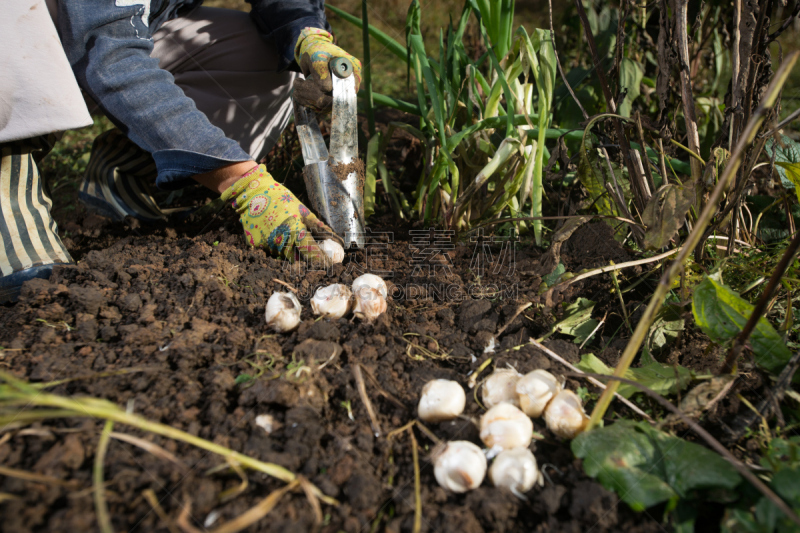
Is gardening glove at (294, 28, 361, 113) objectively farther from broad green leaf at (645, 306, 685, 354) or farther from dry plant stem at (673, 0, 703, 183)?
broad green leaf at (645, 306, 685, 354)

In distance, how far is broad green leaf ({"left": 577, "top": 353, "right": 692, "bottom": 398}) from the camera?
31.1 inches

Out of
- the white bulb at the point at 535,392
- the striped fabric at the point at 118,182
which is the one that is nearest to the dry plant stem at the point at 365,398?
the white bulb at the point at 535,392

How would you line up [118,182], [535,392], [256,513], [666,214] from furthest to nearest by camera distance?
[118,182] < [666,214] < [535,392] < [256,513]

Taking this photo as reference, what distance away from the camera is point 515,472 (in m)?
0.67

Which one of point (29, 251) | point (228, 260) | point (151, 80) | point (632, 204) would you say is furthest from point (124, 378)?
point (632, 204)

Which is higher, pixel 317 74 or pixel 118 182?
pixel 317 74

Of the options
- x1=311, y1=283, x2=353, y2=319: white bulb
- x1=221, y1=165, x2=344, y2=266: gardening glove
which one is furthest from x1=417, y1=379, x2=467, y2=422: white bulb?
x1=221, y1=165, x2=344, y2=266: gardening glove

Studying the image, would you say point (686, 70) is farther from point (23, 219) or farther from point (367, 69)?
point (23, 219)

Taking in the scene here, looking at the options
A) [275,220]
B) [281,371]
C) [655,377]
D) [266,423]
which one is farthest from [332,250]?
[655,377]

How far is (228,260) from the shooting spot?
1196 mm

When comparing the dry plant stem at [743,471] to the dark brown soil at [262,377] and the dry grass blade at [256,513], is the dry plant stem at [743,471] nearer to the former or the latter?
the dark brown soil at [262,377]

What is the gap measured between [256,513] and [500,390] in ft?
1.41

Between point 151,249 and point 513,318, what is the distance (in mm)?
987

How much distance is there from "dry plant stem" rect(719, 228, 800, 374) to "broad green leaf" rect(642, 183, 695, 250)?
0.18 metres
